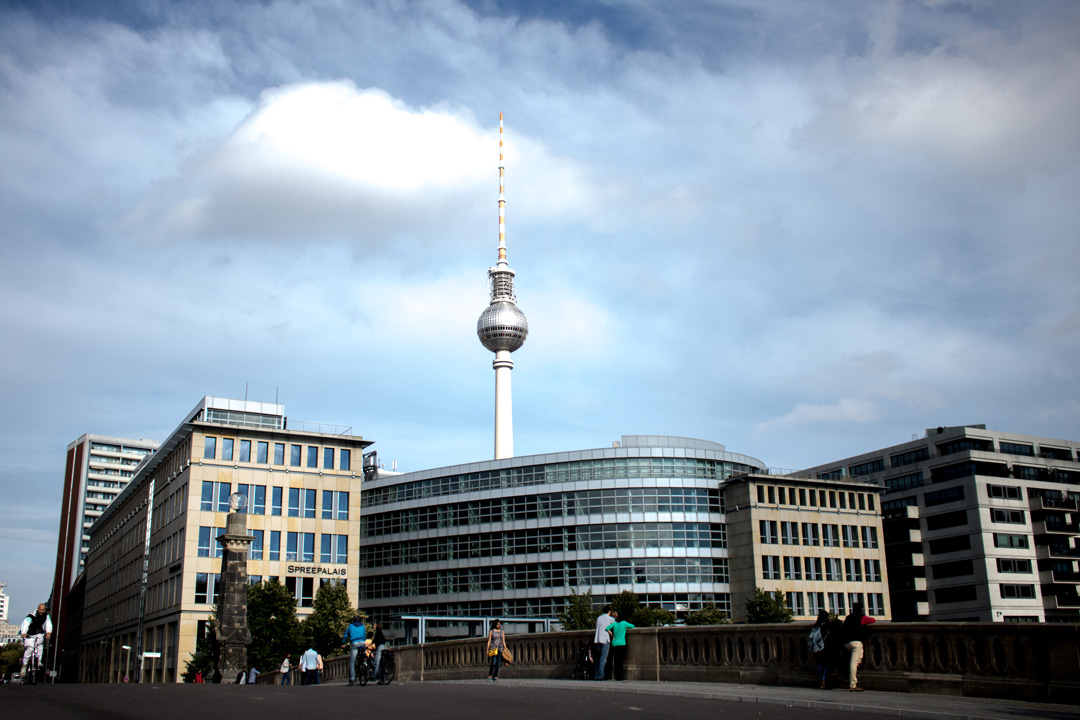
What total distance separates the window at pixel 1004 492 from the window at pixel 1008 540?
3902mm

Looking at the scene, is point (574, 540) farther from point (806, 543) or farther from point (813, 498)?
point (813, 498)

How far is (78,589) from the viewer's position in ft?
486

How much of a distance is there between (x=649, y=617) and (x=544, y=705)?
57345mm

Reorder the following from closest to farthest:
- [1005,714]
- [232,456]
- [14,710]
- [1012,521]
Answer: [1005,714] < [14,710] < [232,456] < [1012,521]

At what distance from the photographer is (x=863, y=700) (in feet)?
52.6

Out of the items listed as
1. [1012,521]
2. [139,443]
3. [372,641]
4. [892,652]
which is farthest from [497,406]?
[892,652]

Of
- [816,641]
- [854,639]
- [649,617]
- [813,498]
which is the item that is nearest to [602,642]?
[816,641]

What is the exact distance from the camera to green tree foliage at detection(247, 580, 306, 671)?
56.2 m

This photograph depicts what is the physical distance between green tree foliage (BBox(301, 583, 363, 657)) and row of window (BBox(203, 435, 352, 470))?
52.3 ft

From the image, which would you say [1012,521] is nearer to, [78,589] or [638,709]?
[638,709]

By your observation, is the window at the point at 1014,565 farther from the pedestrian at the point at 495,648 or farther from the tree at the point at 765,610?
the pedestrian at the point at 495,648

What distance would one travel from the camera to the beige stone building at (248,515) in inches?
2805

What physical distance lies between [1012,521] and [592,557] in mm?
44337

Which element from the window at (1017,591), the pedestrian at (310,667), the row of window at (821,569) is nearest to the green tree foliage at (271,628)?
the pedestrian at (310,667)
